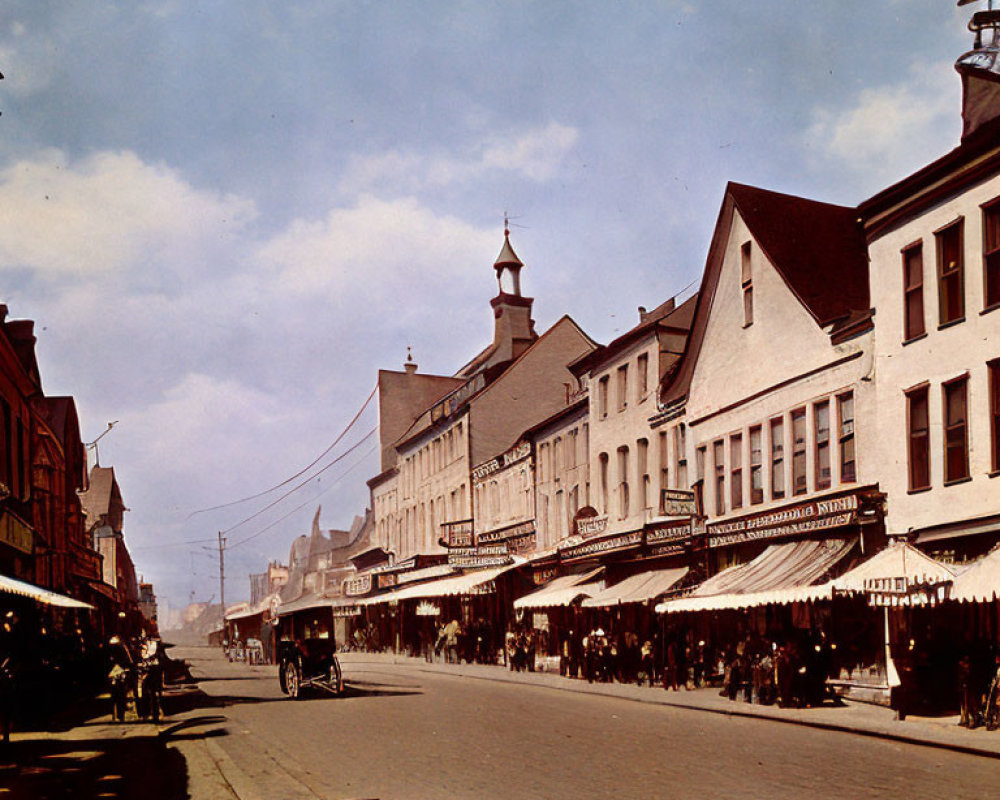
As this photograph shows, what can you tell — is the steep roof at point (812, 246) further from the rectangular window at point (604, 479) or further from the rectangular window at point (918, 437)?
the rectangular window at point (604, 479)

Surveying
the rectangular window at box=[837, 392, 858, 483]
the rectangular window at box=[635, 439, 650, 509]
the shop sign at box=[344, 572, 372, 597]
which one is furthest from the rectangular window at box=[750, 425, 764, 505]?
the shop sign at box=[344, 572, 372, 597]

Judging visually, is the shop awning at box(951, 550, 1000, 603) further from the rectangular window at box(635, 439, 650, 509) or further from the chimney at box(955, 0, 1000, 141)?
the rectangular window at box(635, 439, 650, 509)

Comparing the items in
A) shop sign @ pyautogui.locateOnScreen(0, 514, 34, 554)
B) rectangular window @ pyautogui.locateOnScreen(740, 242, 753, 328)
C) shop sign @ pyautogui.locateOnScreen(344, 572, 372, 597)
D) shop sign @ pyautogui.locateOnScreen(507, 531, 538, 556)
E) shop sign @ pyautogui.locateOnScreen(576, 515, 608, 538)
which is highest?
rectangular window @ pyautogui.locateOnScreen(740, 242, 753, 328)

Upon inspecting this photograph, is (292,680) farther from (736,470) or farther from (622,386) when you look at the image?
(622,386)

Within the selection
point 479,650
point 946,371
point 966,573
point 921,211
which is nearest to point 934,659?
point 966,573

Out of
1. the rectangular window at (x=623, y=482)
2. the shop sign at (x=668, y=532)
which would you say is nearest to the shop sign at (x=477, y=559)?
the rectangular window at (x=623, y=482)

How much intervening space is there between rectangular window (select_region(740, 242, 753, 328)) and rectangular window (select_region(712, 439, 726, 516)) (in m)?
3.30

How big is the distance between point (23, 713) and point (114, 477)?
84.1 metres

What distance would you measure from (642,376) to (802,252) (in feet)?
27.5

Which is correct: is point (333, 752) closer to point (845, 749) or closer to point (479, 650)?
point (845, 749)

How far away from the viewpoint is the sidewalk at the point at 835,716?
16594 millimetres

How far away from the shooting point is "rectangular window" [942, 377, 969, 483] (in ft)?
69.8

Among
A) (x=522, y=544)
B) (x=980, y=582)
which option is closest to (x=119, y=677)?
(x=980, y=582)

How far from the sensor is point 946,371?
2180 cm
